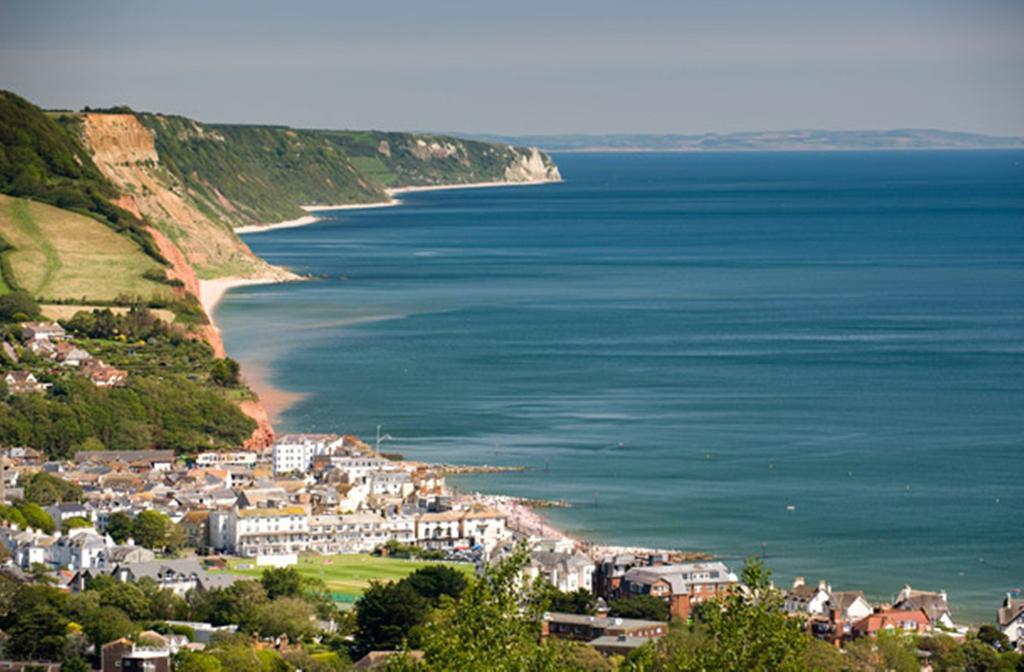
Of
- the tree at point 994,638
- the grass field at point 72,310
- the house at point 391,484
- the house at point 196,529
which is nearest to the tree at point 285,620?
the house at point 196,529

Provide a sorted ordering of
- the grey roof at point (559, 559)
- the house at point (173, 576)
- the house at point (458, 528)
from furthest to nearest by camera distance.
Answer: the house at point (458, 528)
the grey roof at point (559, 559)
the house at point (173, 576)

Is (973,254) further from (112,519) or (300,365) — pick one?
(112,519)

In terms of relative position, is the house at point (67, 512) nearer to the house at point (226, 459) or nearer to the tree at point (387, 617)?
the house at point (226, 459)

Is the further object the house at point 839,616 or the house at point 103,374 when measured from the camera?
the house at point 103,374

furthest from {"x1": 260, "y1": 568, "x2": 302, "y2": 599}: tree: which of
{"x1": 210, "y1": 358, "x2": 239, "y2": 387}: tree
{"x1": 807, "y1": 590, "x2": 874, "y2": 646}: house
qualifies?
{"x1": 210, "y1": 358, "x2": 239, "y2": 387}: tree

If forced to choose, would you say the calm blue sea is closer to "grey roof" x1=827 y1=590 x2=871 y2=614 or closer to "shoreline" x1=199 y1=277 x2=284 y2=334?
"shoreline" x1=199 y1=277 x2=284 y2=334

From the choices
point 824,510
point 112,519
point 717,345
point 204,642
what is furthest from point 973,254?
point 204,642
